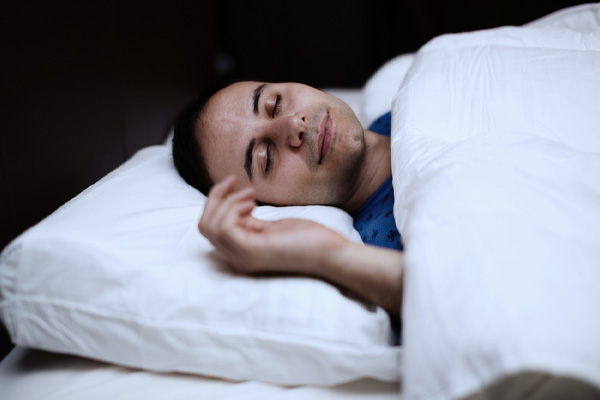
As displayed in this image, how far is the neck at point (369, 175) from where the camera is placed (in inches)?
42.3

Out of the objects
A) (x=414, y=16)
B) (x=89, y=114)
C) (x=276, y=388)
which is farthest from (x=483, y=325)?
(x=414, y=16)

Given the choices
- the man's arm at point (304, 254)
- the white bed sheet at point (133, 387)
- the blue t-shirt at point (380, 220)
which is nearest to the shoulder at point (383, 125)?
the blue t-shirt at point (380, 220)

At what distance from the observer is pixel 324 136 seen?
0.96m

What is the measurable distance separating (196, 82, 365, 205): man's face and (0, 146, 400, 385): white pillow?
1.11 ft

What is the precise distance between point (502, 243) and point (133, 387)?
0.52 meters

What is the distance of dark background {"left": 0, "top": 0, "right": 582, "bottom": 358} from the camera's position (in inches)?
30.2

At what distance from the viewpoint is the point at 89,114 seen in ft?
3.34

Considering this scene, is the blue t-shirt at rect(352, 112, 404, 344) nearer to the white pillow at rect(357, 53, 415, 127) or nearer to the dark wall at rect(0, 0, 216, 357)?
the white pillow at rect(357, 53, 415, 127)

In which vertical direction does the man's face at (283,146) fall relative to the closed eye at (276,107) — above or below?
below

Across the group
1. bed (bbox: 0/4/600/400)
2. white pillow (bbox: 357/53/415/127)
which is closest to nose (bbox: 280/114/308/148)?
bed (bbox: 0/4/600/400)

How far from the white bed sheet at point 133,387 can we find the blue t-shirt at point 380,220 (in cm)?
29

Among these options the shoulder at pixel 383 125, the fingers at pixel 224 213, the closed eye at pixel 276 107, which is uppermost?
the closed eye at pixel 276 107

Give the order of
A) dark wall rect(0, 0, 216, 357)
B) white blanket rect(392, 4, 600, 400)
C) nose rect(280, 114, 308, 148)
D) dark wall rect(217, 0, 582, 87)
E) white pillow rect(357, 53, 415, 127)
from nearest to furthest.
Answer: white blanket rect(392, 4, 600, 400) → dark wall rect(0, 0, 216, 357) → nose rect(280, 114, 308, 148) → white pillow rect(357, 53, 415, 127) → dark wall rect(217, 0, 582, 87)

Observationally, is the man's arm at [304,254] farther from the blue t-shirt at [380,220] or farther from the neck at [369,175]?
the neck at [369,175]
